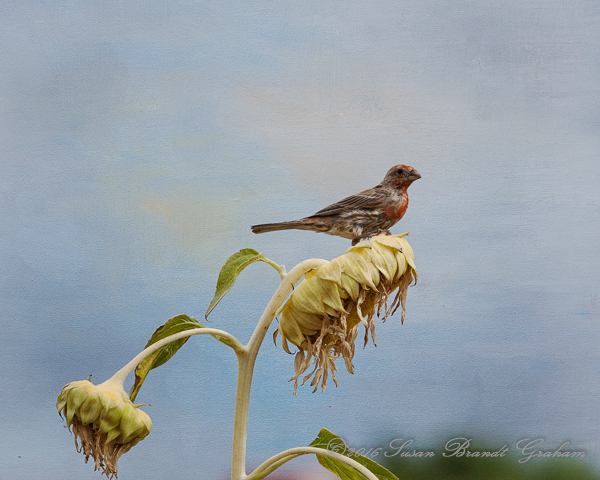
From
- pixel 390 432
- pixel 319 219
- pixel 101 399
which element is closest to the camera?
pixel 101 399

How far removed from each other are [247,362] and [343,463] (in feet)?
0.54

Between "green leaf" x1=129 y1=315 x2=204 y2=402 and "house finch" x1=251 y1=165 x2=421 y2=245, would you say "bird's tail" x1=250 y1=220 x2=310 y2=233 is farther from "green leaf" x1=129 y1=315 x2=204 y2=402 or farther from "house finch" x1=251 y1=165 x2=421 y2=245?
"green leaf" x1=129 y1=315 x2=204 y2=402

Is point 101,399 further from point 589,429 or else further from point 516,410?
point 589,429

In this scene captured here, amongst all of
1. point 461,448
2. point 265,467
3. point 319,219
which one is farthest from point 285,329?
point 461,448

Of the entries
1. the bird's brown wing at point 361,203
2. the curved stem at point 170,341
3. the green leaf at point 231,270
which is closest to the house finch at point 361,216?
the bird's brown wing at point 361,203

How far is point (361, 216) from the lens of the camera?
95 cm

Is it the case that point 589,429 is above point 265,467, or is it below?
below

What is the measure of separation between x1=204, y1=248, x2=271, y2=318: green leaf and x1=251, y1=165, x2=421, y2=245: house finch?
226mm

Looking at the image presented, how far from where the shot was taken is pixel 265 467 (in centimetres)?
67

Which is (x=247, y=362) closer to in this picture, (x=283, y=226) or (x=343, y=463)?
(x=343, y=463)

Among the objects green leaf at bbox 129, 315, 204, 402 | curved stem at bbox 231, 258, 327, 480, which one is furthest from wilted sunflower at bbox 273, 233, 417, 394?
green leaf at bbox 129, 315, 204, 402

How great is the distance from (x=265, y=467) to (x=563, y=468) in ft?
5.08

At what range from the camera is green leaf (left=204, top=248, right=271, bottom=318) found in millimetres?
729

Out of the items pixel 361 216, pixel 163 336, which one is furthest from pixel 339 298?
pixel 361 216
